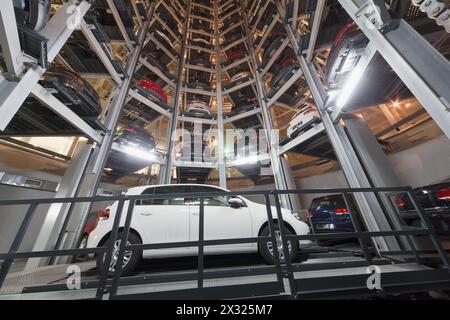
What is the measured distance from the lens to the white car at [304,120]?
493 centimetres

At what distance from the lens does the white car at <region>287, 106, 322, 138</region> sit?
16.2 feet

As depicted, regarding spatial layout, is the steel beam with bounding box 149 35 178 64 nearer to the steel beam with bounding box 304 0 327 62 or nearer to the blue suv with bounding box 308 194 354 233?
the steel beam with bounding box 304 0 327 62

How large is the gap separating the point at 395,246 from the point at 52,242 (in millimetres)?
6039

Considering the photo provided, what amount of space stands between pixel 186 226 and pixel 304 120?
4.22 meters

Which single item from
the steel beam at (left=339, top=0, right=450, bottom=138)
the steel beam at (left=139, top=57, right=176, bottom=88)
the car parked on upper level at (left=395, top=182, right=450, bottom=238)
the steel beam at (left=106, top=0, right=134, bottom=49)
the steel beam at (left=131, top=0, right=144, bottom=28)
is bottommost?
the car parked on upper level at (left=395, top=182, right=450, bottom=238)

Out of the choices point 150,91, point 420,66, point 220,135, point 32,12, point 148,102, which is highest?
point 150,91

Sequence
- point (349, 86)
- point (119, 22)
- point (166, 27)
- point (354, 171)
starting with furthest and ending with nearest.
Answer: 1. point (166, 27)
2. point (119, 22)
3. point (354, 171)
4. point (349, 86)

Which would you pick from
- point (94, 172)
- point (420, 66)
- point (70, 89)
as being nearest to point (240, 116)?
point (94, 172)

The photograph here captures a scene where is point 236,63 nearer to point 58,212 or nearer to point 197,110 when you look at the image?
point 197,110

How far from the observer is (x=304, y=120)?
5.17 metres

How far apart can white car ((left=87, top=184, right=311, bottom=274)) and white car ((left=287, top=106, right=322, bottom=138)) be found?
9.10 feet

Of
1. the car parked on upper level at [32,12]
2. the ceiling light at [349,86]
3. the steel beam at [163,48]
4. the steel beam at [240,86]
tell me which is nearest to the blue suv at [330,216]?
Answer: the ceiling light at [349,86]

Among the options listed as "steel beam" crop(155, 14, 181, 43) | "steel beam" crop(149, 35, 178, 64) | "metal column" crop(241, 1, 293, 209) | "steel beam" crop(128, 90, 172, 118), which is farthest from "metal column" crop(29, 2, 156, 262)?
"metal column" crop(241, 1, 293, 209)
